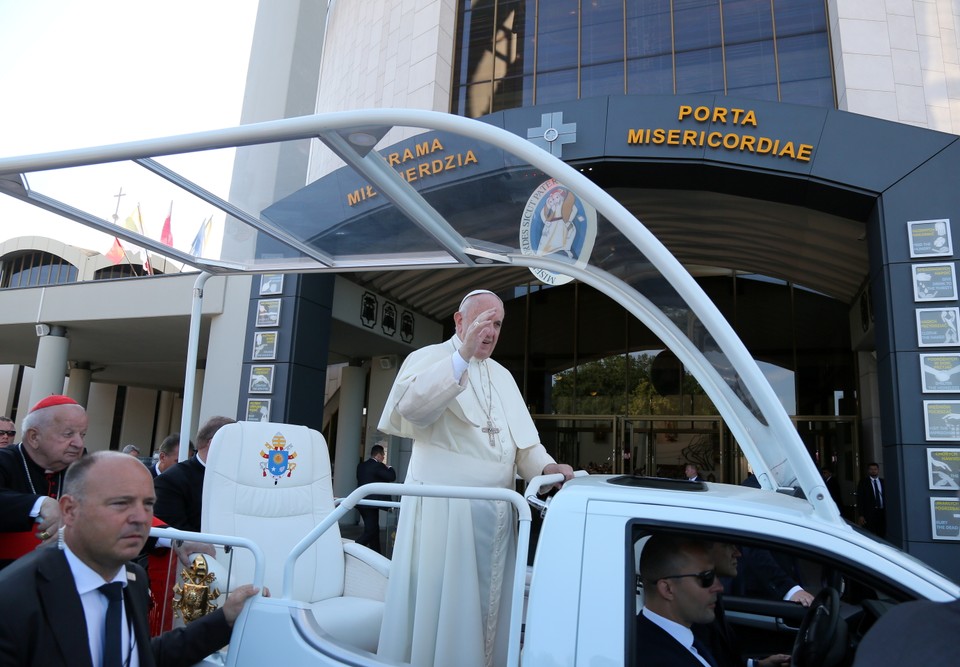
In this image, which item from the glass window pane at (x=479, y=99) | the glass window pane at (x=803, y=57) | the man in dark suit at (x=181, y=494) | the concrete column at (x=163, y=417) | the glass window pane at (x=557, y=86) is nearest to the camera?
the man in dark suit at (x=181, y=494)

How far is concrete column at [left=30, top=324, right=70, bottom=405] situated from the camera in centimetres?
1562

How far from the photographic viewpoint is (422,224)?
130 inches

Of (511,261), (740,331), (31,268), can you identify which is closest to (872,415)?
(740,331)

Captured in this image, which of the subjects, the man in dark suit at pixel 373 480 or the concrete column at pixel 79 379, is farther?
the concrete column at pixel 79 379

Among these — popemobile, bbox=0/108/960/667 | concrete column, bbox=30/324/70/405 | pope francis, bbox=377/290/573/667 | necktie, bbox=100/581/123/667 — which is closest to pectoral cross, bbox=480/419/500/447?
pope francis, bbox=377/290/573/667

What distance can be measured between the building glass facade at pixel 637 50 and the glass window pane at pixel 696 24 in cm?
2

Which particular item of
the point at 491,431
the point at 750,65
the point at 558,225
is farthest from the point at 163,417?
the point at 558,225

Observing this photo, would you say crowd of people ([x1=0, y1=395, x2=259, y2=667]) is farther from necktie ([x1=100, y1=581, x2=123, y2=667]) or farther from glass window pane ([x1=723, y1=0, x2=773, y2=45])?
glass window pane ([x1=723, y1=0, x2=773, y2=45])

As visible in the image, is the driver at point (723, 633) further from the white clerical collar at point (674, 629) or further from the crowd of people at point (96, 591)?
the crowd of people at point (96, 591)

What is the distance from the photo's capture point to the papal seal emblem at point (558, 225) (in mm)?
2738

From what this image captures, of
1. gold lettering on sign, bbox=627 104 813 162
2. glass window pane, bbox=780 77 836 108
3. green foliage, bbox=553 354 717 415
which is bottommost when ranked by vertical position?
green foliage, bbox=553 354 717 415

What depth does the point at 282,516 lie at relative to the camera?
12.5 feet

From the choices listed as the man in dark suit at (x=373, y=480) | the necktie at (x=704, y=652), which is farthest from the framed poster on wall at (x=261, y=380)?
the necktie at (x=704, y=652)

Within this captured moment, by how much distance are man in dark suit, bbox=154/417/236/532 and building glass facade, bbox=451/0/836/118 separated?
10209mm
